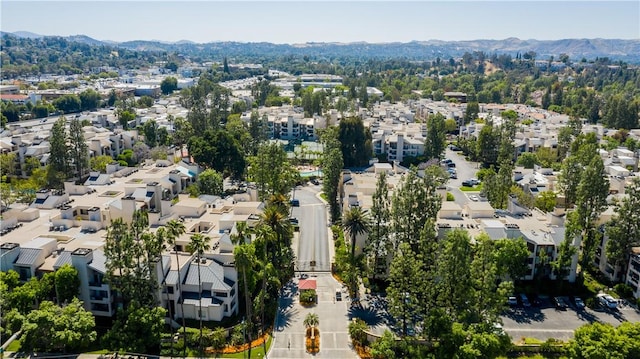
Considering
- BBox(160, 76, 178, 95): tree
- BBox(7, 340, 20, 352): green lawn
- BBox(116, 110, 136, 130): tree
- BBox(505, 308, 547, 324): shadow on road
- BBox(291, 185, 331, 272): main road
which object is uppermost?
BBox(160, 76, 178, 95): tree

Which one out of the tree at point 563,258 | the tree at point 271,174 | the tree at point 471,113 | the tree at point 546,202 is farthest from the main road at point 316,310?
the tree at point 471,113

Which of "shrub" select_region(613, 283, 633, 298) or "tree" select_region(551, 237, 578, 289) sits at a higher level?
"tree" select_region(551, 237, 578, 289)

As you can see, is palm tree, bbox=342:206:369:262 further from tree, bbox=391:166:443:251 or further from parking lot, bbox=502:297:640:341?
parking lot, bbox=502:297:640:341

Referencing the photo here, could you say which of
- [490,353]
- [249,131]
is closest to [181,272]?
[490,353]

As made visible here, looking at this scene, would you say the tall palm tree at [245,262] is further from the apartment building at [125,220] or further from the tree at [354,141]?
the tree at [354,141]

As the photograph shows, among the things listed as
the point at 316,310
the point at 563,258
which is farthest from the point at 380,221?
the point at 563,258

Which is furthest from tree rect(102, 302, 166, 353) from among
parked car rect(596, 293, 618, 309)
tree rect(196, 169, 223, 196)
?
parked car rect(596, 293, 618, 309)

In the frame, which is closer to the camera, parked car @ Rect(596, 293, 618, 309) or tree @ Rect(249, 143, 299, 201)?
parked car @ Rect(596, 293, 618, 309)
